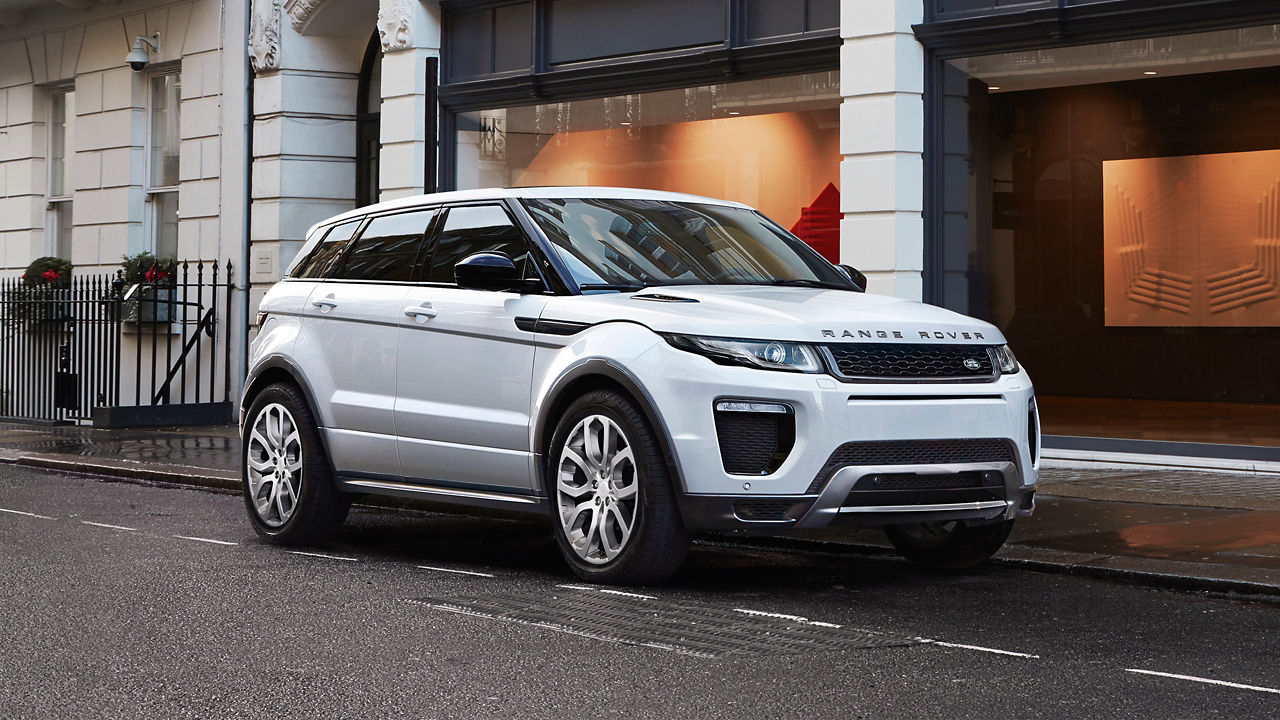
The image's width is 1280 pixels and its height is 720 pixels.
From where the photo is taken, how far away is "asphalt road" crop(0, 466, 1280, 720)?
491 cm

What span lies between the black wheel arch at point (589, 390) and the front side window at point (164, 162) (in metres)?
14.4

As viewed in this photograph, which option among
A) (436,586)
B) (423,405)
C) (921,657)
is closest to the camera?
(921,657)

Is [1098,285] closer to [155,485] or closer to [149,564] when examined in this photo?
[155,485]

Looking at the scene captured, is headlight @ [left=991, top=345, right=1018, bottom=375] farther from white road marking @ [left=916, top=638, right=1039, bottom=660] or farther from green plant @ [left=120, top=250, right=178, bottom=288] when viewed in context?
green plant @ [left=120, top=250, right=178, bottom=288]

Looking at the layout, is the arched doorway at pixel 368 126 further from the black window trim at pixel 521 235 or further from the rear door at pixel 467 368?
the rear door at pixel 467 368

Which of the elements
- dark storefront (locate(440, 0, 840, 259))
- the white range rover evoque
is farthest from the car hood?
dark storefront (locate(440, 0, 840, 259))

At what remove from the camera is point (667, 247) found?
7742 mm

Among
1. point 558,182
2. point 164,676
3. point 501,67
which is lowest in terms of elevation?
point 164,676

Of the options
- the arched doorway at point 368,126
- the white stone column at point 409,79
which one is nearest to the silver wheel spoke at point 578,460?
the white stone column at point 409,79

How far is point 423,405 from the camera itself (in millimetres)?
7820

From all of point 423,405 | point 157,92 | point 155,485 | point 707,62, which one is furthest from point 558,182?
point 423,405

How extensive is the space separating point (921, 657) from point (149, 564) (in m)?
4.09

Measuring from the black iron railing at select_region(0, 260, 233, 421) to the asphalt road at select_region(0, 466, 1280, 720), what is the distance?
34.3 feet

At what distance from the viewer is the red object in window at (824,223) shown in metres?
14.4
